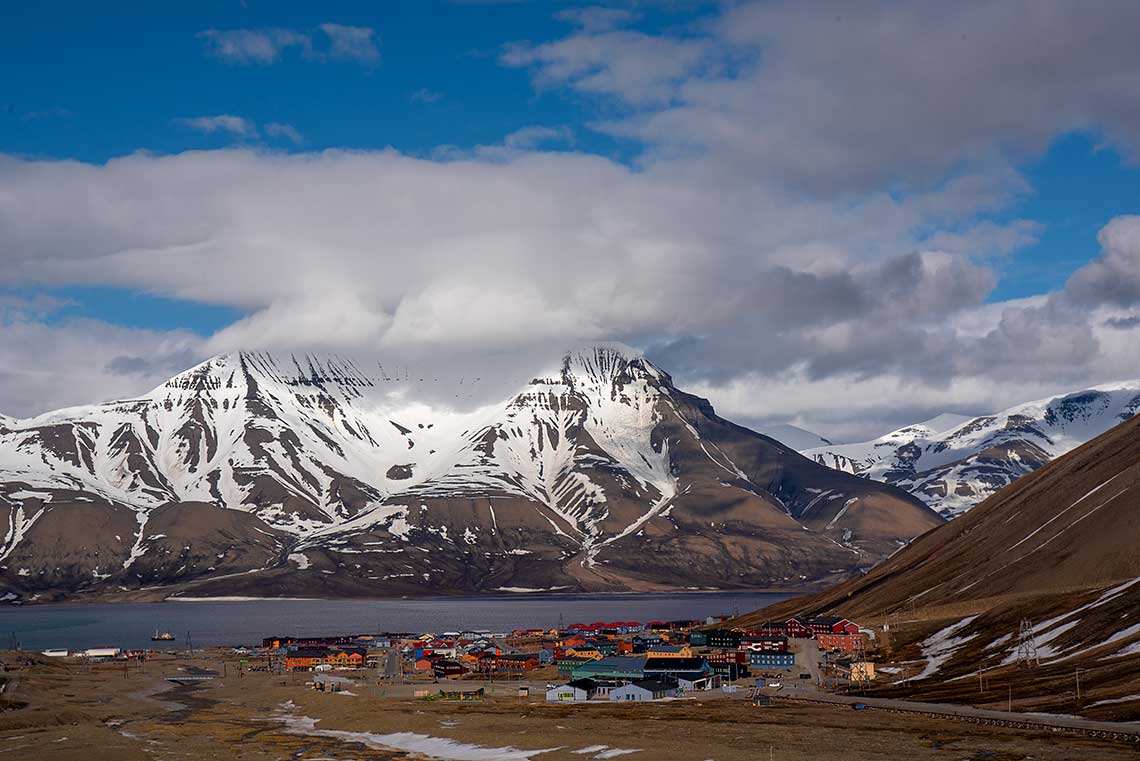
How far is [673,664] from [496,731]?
6189 centimetres

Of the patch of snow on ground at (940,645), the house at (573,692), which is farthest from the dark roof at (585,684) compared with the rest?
the patch of snow on ground at (940,645)

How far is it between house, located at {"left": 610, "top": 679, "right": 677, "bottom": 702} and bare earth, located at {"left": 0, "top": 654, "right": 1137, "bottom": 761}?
5773 millimetres

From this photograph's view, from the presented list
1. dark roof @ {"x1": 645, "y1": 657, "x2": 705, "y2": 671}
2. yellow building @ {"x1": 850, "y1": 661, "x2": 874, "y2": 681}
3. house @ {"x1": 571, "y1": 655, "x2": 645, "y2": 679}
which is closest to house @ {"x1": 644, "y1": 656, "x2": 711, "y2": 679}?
dark roof @ {"x1": 645, "y1": 657, "x2": 705, "y2": 671}

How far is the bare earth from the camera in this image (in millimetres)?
105438

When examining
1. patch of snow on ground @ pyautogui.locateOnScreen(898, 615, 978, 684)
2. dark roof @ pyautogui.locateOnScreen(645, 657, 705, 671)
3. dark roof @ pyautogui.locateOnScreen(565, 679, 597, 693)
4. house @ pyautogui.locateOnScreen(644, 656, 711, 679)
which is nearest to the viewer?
dark roof @ pyautogui.locateOnScreen(565, 679, 597, 693)

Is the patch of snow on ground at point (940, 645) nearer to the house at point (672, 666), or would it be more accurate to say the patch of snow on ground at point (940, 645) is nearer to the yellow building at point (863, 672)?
the yellow building at point (863, 672)

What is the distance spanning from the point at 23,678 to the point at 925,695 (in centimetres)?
12950

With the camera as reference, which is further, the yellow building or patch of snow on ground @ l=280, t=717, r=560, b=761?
the yellow building

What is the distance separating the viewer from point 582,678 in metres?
168

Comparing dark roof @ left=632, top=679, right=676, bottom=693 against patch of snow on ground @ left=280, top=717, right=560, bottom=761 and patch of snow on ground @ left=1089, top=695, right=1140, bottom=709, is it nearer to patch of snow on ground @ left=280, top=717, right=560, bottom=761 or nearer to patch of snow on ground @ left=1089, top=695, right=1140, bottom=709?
patch of snow on ground @ left=280, top=717, right=560, bottom=761

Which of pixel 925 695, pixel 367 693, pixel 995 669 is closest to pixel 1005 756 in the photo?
pixel 925 695

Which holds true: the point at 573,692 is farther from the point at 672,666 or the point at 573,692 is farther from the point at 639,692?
the point at 672,666

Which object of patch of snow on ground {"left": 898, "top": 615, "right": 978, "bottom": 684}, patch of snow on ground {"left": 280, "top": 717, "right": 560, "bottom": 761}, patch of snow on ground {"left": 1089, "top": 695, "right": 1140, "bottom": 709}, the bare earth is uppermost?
patch of snow on ground {"left": 898, "top": 615, "right": 978, "bottom": 684}

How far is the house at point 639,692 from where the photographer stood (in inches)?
6265
